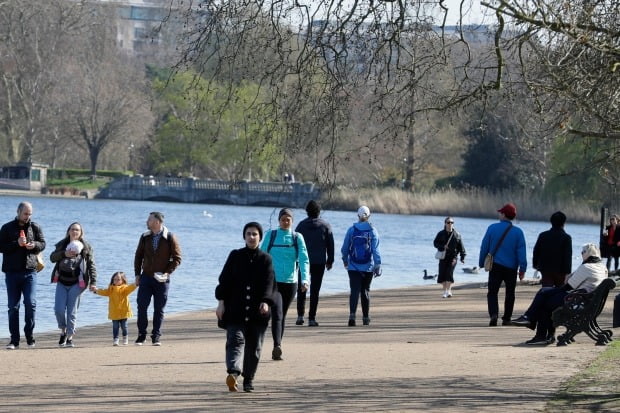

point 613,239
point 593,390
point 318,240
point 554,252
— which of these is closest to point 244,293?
point 593,390

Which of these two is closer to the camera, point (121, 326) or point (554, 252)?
point (121, 326)

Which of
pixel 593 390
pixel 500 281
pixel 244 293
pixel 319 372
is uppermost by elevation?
pixel 244 293

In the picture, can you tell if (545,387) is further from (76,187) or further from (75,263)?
(76,187)

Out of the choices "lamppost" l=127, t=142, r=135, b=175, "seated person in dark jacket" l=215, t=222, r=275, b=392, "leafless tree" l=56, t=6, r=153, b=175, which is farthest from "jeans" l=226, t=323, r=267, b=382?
"lamppost" l=127, t=142, r=135, b=175

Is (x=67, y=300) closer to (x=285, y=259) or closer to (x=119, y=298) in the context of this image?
(x=119, y=298)

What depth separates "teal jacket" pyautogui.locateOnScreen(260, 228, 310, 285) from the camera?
16922 millimetres

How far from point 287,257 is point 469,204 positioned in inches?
2823

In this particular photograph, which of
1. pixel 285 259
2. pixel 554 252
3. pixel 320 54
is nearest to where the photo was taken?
pixel 320 54

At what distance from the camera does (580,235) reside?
251 feet

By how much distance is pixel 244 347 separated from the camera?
14.0m

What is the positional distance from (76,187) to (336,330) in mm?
85932

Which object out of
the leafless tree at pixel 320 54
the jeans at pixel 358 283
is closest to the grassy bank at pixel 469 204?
the jeans at pixel 358 283

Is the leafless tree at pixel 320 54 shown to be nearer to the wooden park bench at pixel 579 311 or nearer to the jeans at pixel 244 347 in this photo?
the jeans at pixel 244 347

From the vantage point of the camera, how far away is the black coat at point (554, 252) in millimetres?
21791
